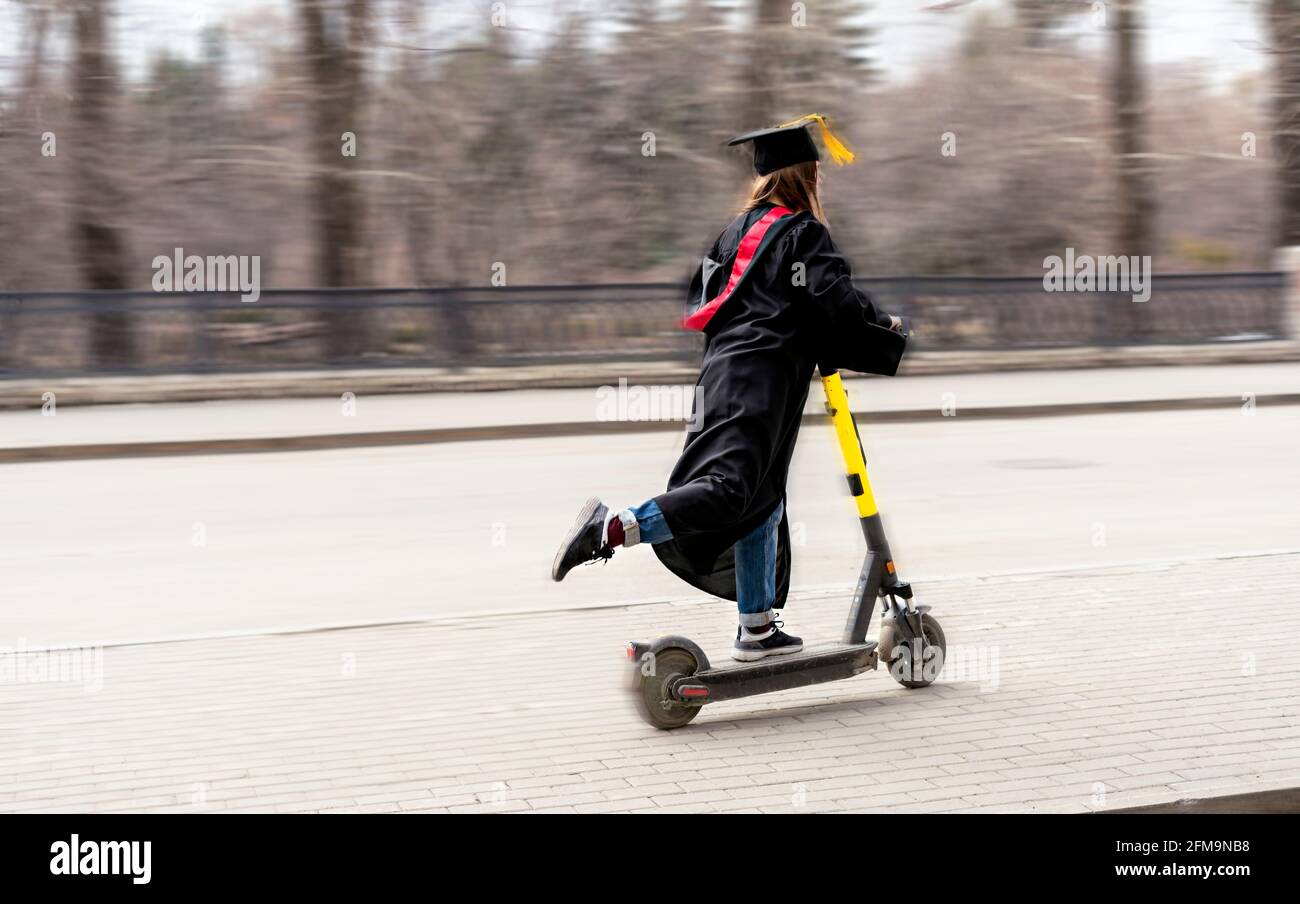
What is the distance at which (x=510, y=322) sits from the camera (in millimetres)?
18234

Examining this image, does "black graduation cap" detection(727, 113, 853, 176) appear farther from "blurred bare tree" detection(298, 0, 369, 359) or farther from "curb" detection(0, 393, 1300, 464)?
"blurred bare tree" detection(298, 0, 369, 359)

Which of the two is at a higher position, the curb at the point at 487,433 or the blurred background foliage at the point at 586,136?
the blurred background foliage at the point at 586,136

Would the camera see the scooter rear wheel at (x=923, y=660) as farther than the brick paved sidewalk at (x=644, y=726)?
Yes

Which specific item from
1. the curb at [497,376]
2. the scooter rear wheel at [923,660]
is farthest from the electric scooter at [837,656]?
the curb at [497,376]

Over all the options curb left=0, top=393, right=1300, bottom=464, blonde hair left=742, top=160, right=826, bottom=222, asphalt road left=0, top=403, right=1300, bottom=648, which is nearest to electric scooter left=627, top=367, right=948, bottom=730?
blonde hair left=742, top=160, right=826, bottom=222

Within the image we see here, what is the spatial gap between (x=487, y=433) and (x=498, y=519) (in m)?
4.60

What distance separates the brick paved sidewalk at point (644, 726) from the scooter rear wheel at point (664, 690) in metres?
0.07

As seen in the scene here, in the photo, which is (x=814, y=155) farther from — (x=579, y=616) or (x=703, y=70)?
(x=703, y=70)

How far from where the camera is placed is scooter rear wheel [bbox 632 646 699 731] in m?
5.09

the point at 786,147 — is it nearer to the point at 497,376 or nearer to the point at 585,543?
the point at 585,543

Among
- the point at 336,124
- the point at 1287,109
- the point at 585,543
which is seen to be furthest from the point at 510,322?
the point at 1287,109

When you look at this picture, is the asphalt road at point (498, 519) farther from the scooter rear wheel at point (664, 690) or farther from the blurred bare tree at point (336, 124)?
the blurred bare tree at point (336, 124)

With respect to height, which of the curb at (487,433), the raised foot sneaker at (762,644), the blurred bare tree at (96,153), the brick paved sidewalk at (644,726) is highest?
the blurred bare tree at (96,153)

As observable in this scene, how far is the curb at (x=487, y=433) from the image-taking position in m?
13.6
